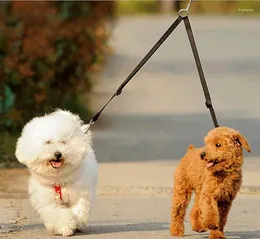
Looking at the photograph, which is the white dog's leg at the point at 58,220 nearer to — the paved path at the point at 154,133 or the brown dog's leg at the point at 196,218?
the paved path at the point at 154,133

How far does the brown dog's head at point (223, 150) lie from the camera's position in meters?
8.09

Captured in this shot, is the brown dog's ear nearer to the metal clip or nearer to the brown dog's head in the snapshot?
the brown dog's head

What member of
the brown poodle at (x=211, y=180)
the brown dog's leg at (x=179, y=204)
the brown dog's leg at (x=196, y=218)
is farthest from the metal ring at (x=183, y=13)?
the brown dog's leg at (x=196, y=218)

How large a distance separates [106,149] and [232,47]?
73.6ft

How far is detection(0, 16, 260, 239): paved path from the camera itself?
9.77 metres

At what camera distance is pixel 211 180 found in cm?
834

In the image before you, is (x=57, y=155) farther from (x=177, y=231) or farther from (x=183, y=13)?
(x=183, y=13)

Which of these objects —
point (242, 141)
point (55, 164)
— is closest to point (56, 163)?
point (55, 164)

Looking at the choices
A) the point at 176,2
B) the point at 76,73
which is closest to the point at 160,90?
the point at 76,73

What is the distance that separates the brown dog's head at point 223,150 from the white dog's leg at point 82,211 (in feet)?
4.51

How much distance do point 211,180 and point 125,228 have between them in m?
1.41

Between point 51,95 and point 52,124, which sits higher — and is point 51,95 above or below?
below

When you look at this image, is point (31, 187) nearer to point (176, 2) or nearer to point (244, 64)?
point (244, 64)

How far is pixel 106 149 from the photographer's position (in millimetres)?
15023
